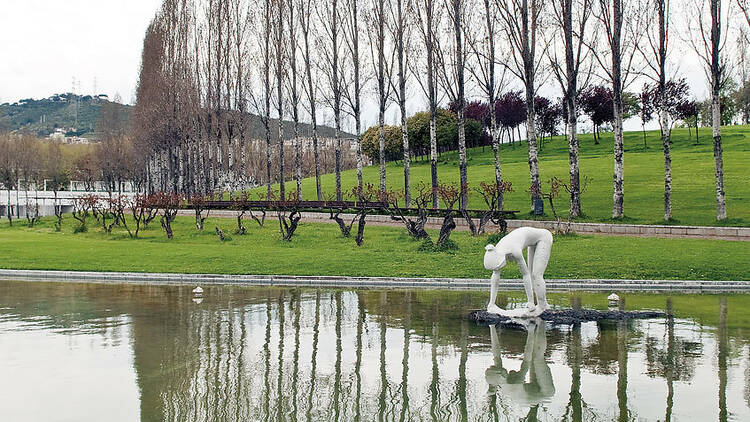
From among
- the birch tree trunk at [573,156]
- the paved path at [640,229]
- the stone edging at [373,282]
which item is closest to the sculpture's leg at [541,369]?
the stone edging at [373,282]

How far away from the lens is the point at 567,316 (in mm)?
11484

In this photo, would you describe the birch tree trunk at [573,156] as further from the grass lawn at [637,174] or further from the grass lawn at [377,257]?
the grass lawn at [377,257]

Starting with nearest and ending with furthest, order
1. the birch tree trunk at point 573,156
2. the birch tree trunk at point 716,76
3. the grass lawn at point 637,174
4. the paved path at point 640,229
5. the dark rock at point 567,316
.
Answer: the dark rock at point 567,316 → the paved path at point 640,229 → the birch tree trunk at point 716,76 → the birch tree trunk at point 573,156 → the grass lawn at point 637,174

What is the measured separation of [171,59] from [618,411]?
5000 cm

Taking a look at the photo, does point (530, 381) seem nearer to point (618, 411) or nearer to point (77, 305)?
point (618, 411)

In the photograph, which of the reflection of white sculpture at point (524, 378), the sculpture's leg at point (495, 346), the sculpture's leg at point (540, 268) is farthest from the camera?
the sculpture's leg at point (540, 268)

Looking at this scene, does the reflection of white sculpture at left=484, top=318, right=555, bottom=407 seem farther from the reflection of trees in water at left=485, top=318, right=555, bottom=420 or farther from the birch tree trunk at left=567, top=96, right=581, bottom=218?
the birch tree trunk at left=567, top=96, right=581, bottom=218

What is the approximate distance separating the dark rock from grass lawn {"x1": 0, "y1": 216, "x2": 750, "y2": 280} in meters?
4.83

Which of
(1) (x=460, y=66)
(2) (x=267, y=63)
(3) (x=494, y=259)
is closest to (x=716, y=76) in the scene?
(1) (x=460, y=66)

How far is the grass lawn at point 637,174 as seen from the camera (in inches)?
1148

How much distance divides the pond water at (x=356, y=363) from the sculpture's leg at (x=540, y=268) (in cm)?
77

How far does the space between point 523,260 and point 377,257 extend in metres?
8.96

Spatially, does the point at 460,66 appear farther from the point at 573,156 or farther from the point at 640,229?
the point at 640,229

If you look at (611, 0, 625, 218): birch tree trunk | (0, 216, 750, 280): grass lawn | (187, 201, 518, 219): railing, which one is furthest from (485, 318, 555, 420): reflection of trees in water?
(187, 201, 518, 219): railing
